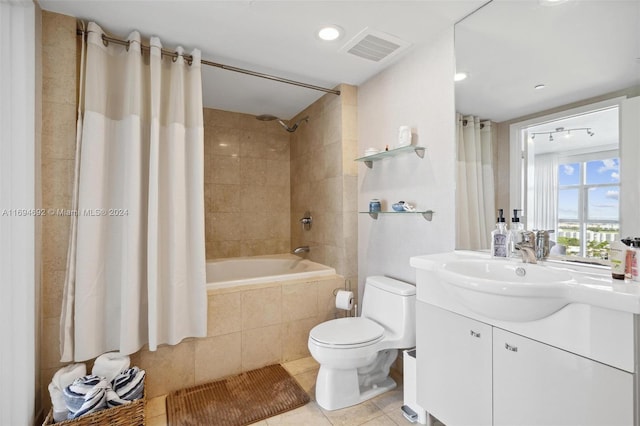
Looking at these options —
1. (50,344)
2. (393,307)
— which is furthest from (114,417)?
(393,307)

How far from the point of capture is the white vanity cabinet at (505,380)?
0.93 metres

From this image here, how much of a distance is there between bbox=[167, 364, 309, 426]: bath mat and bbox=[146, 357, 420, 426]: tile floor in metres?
0.05

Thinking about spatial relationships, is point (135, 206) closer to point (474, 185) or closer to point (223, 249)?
point (223, 249)

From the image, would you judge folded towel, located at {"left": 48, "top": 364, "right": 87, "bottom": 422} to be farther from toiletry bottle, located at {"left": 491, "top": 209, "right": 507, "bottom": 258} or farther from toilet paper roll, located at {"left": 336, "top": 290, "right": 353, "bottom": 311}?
toiletry bottle, located at {"left": 491, "top": 209, "right": 507, "bottom": 258}

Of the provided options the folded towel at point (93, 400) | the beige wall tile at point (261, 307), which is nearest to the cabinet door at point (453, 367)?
the beige wall tile at point (261, 307)

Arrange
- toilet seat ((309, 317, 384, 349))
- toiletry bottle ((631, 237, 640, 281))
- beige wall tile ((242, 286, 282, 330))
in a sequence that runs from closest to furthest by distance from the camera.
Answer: toiletry bottle ((631, 237, 640, 281)) → toilet seat ((309, 317, 384, 349)) → beige wall tile ((242, 286, 282, 330))

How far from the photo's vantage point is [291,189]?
12.0 feet

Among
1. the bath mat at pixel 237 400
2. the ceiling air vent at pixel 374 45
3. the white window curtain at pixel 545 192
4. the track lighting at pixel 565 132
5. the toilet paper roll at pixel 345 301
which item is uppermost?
the ceiling air vent at pixel 374 45

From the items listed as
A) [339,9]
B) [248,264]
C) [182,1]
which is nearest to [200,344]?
[248,264]

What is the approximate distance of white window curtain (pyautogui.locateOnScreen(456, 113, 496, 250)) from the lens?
1.67 metres

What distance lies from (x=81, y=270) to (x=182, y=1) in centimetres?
156

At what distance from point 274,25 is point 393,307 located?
74.7 inches

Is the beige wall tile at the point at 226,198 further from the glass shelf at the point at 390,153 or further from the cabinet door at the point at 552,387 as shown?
the cabinet door at the point at 552,387

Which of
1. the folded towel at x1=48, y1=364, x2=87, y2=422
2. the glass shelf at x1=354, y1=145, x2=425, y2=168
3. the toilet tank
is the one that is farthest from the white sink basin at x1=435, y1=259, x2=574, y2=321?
the folded towel at x1=48, y1=364, x2=87, y2=422
